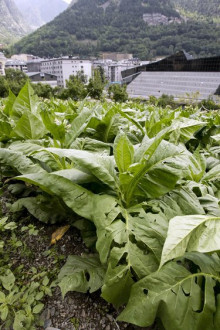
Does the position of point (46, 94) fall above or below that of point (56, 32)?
below

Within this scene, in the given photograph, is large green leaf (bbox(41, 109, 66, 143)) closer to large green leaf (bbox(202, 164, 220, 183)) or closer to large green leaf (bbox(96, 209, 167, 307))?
large green leaf (bbox(96, 209, 167, 307))

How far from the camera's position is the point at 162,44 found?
103 m

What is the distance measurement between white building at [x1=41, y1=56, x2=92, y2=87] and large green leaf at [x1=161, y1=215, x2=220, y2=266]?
269 feet

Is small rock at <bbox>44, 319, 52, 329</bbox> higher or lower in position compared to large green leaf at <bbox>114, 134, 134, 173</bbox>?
lower

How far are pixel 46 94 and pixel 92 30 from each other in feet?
352

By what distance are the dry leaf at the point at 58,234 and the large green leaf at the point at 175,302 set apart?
2.57ft

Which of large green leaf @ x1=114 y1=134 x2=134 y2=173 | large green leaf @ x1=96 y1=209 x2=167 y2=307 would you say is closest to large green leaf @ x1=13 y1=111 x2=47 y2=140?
large green leaf @ x1=114 y1=134 x2=134 y2=173

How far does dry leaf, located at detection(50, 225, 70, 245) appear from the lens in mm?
1641

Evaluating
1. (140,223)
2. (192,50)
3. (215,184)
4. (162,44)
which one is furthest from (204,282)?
(162,44)

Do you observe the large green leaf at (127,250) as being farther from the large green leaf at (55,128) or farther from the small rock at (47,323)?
the large green leaf at (55,128)

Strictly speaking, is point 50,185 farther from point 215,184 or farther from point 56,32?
point 56,32

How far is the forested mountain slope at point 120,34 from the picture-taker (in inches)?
3879

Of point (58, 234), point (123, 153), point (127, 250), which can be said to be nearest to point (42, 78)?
point (58, 234)

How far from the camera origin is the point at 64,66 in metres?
78.1
